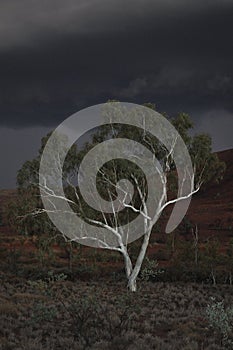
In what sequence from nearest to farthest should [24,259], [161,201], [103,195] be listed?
1. [161,201]
2. [103,195]
3. [24,259]

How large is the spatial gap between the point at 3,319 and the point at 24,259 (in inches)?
1725

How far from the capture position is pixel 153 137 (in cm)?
2911

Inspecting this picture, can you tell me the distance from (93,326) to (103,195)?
16264 mm

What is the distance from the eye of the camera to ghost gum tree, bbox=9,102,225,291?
2834 cm

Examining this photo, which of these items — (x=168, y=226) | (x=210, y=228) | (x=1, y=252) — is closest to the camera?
(x=1, y=252)

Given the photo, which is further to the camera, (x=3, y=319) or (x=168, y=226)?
(x=168, y=226)

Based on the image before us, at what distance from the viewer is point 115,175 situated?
28031mm

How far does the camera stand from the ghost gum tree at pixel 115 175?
93.0 ft

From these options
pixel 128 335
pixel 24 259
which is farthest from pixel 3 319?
pixel 24 259

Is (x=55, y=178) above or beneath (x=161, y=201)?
above

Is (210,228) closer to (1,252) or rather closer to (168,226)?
(168,226)

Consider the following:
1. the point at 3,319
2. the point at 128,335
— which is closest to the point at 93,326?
the point at 128,335

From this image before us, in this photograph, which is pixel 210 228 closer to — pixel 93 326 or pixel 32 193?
pixel 32 193

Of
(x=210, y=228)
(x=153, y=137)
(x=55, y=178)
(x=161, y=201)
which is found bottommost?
(x=210, y=228)
